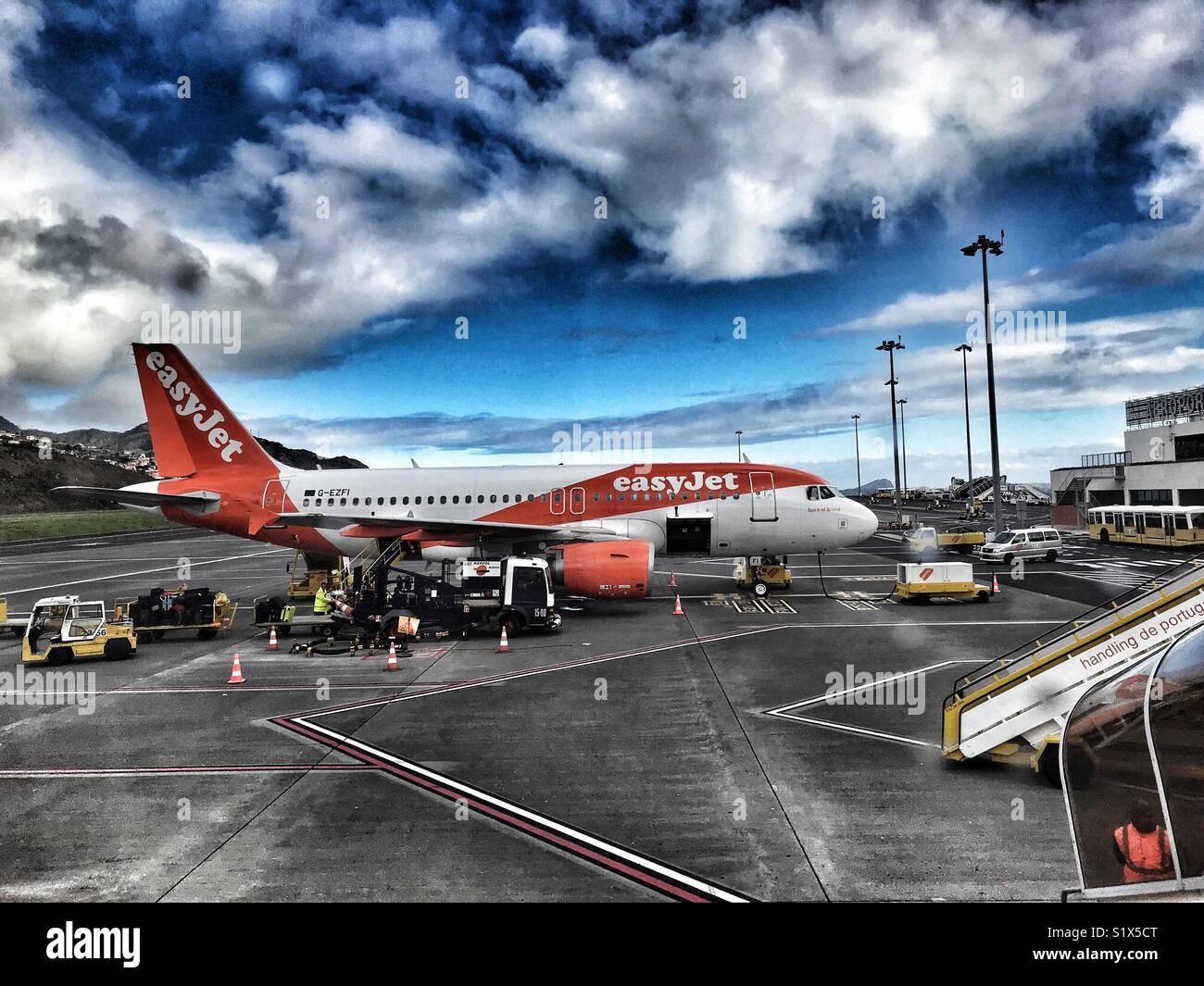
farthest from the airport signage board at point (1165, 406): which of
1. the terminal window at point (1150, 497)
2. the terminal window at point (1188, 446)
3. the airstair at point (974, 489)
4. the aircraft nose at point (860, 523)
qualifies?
the aircraft nose at point (860, 523)

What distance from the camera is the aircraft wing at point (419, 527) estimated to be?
24469mm

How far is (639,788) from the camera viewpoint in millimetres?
9836

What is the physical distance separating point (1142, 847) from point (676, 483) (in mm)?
23215

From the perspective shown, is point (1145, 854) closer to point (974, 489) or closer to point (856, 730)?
point (856, 730)

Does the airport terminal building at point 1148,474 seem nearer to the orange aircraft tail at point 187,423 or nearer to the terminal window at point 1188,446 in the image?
the terminal window at point 1188,446

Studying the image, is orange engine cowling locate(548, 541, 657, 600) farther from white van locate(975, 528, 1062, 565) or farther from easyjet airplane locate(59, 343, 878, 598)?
white van locate(975, 528, 1062, 565)

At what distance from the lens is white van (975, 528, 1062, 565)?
3716 cm

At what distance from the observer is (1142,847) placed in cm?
386

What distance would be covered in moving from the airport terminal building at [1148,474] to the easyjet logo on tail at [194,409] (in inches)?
2460

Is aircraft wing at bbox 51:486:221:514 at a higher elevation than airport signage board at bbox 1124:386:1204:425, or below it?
below

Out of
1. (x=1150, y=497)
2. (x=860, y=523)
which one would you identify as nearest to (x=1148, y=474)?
(x=1150, y=497)

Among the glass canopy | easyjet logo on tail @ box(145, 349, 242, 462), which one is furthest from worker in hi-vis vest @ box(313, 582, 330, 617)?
the glass canopy

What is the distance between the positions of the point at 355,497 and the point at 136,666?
10.8 metres
